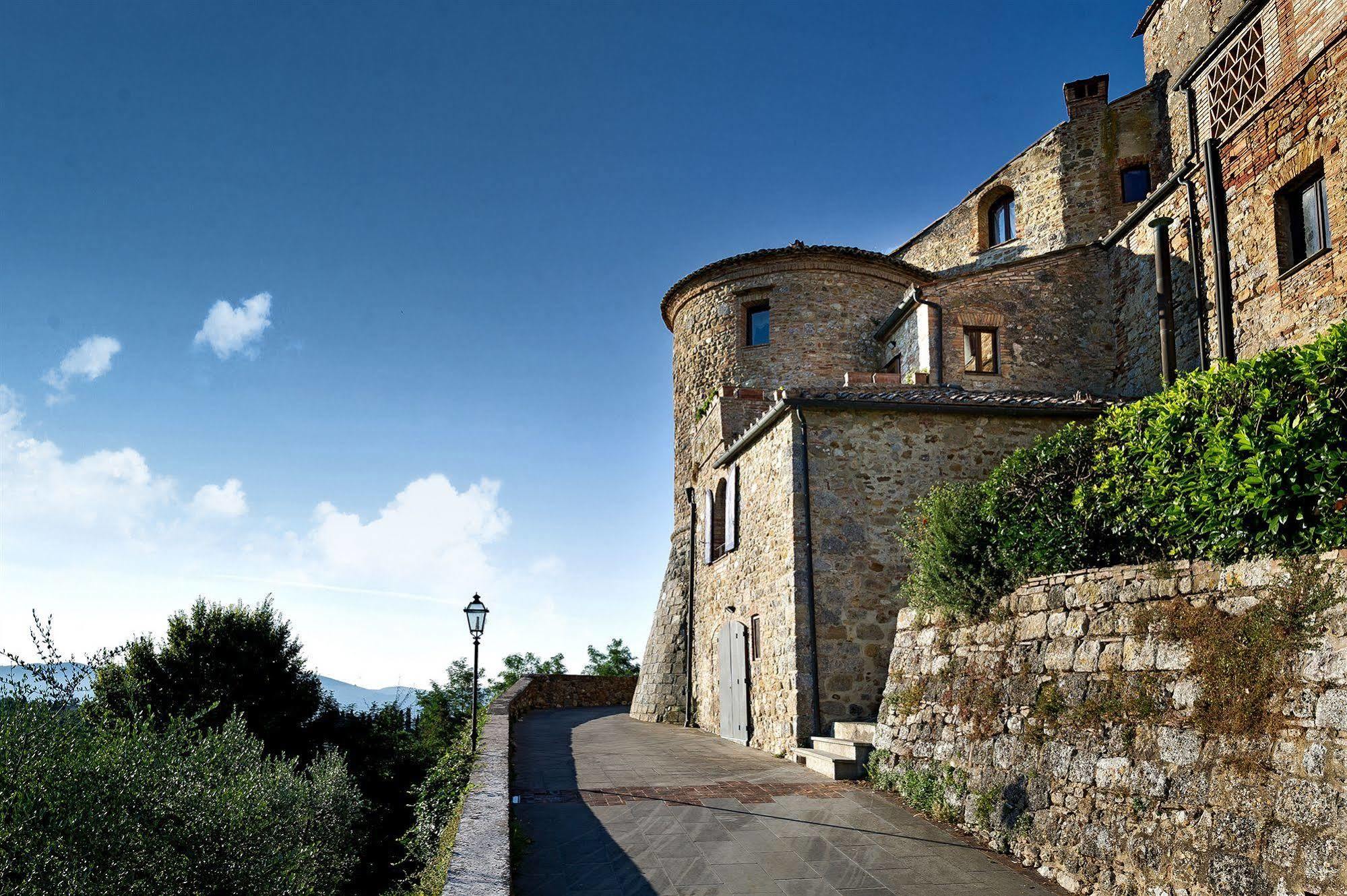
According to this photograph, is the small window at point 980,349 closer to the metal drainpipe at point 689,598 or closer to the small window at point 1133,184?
the metal drainpipe at point 689,598

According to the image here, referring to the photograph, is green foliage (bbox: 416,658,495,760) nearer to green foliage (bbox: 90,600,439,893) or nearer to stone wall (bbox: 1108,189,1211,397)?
green foliage (bbox: 90,600,439,893)

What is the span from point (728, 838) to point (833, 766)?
273cm

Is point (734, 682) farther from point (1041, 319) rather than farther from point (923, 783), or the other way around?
point (1041, 319)

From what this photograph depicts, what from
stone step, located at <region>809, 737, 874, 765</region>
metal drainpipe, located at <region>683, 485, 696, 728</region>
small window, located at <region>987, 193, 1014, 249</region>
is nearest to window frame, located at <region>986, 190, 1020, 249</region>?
small window, located at <region>987, 193, 1014, 249</region>

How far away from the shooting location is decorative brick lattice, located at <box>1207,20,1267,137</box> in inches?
507

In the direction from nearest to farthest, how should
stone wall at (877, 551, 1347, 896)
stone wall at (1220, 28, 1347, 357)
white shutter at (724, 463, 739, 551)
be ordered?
stone wall at (877, 551, 1347, 896)
stone wall at (1220, 28, 1347, 357)
white shutter at (724, 463, 739, 551)

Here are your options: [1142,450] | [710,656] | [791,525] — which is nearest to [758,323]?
[710,656]

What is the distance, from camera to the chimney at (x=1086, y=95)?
2114cm

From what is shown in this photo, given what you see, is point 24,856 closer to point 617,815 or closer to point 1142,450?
point 617,815

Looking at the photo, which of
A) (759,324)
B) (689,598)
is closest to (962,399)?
(689,598)

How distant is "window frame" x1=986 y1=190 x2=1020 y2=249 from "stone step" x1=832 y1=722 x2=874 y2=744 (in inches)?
645

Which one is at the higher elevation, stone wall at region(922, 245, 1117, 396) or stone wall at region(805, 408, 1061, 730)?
stone wall at region(922, 245, 1117, 396)

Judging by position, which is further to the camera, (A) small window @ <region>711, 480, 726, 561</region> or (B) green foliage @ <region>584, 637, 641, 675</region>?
(B) green foliage @ <region>584, 637, 641, 675</region>

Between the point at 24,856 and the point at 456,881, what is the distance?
7.22 ft
